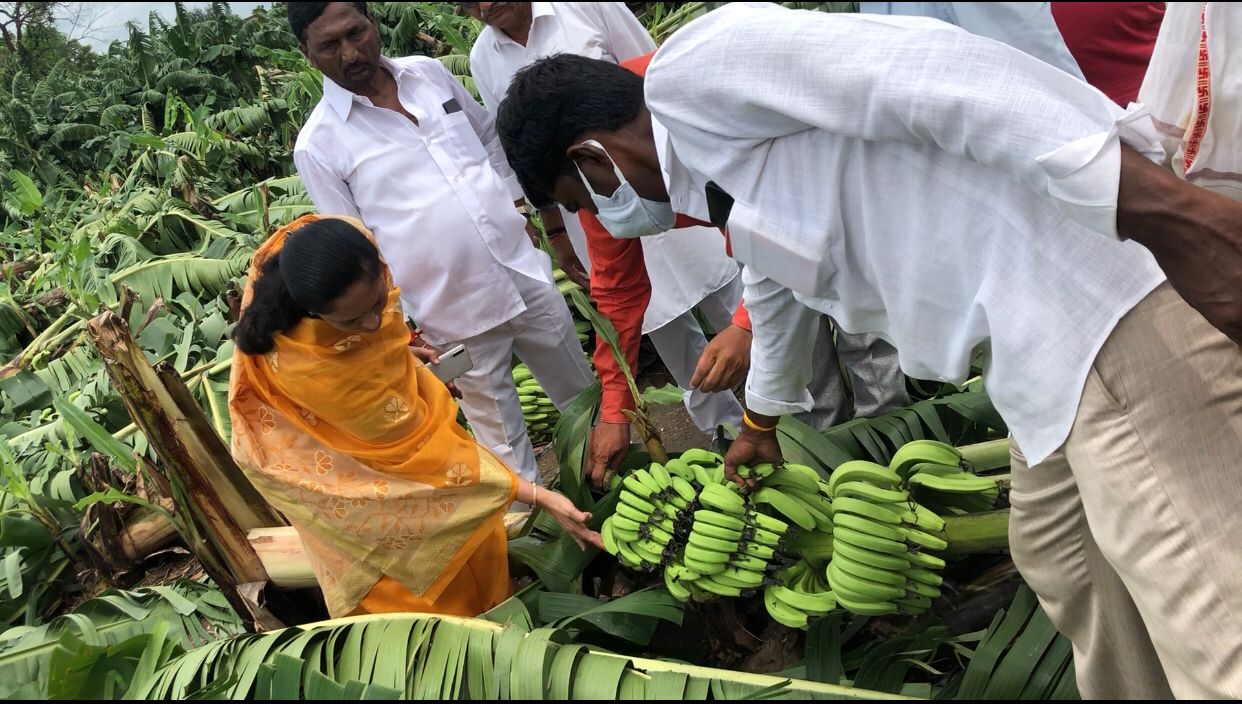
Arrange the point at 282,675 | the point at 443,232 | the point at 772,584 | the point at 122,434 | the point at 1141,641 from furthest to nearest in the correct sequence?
the point at 122,434, the point at 443,232, the point at 772,584, the point at 282,675, the point at 1141,641

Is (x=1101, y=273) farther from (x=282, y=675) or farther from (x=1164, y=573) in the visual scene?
(x=282, y=675)

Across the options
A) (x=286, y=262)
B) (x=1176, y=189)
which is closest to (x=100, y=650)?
(x=286, y=262)

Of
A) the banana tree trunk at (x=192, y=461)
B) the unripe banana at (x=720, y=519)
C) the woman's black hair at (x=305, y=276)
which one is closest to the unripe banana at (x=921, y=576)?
the unripe banana at (x=720, y=519)

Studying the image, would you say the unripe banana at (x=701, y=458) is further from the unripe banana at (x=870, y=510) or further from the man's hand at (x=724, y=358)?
the unripe banana at (x=870, y=510)

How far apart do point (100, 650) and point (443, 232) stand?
1.49 m

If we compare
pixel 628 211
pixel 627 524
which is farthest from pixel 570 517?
pixel 628 211

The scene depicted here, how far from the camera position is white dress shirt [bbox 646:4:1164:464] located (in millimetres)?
1212

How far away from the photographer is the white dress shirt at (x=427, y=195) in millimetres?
2910

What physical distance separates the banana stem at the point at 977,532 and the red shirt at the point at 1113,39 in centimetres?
93

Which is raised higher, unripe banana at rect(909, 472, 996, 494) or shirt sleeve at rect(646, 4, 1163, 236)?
shirt sleeve at rect(646, 4, 1163, 236)

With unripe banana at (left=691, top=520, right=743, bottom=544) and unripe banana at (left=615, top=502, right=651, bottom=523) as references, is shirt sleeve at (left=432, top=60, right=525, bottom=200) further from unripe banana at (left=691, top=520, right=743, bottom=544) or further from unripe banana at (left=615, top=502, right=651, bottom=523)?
unripe banana at (left=691, top=520, right=743, bottom=544)

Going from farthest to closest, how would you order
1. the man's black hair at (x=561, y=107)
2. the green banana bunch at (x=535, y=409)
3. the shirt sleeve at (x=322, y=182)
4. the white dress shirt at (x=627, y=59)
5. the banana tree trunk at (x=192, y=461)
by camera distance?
the green banana bunch at (x=535, y=409)
the white dress shirt at (x=627, y=59)
the shirt sleeve at (x=322, y=182)
the banana tree trunk at (x=192, y=461)
the man's black hair at (x=561, y=107)

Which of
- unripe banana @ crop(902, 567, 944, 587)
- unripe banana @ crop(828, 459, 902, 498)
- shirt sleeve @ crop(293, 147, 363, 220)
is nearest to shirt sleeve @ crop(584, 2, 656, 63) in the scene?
shirt sleeve @ crop(293, 147, 363, 220)

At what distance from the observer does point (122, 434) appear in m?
3.69
